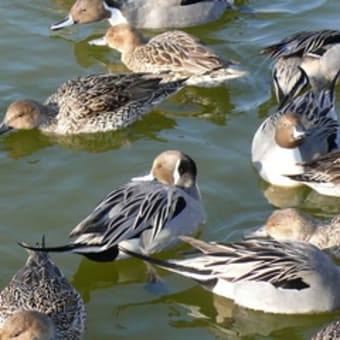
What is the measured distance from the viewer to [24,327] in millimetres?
5918

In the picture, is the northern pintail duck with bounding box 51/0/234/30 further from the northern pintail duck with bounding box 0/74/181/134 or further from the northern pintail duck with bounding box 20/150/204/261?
the northern pintail duck with bounding box 20/150/204/261

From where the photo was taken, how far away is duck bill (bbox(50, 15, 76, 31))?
1092 centimetres

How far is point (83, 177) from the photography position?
27.5 feet

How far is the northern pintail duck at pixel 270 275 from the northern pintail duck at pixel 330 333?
57 centimetres

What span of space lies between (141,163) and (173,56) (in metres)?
1.69

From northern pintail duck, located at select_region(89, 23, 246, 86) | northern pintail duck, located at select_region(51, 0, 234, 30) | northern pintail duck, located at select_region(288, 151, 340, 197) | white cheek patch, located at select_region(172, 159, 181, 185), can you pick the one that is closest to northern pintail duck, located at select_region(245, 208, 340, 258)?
northern pintail duck, located at select_region(288, 151, 340, 197)

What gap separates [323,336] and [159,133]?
3.52 metres

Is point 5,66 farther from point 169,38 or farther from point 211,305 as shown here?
point 211,305

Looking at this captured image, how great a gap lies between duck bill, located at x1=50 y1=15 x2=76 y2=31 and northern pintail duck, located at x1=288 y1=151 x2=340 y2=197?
12.2 ft

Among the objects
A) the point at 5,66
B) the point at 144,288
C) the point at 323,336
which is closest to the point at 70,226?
the point at 144,288

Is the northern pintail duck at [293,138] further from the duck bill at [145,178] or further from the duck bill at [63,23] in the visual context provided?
the duck bill at [63,23]

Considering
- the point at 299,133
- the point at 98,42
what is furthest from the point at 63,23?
the point at 299,133

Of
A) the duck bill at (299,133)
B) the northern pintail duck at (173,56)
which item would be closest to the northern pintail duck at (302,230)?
the duck bill at (299,133)

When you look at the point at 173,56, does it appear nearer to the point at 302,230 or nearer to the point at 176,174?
the point at 176,174
